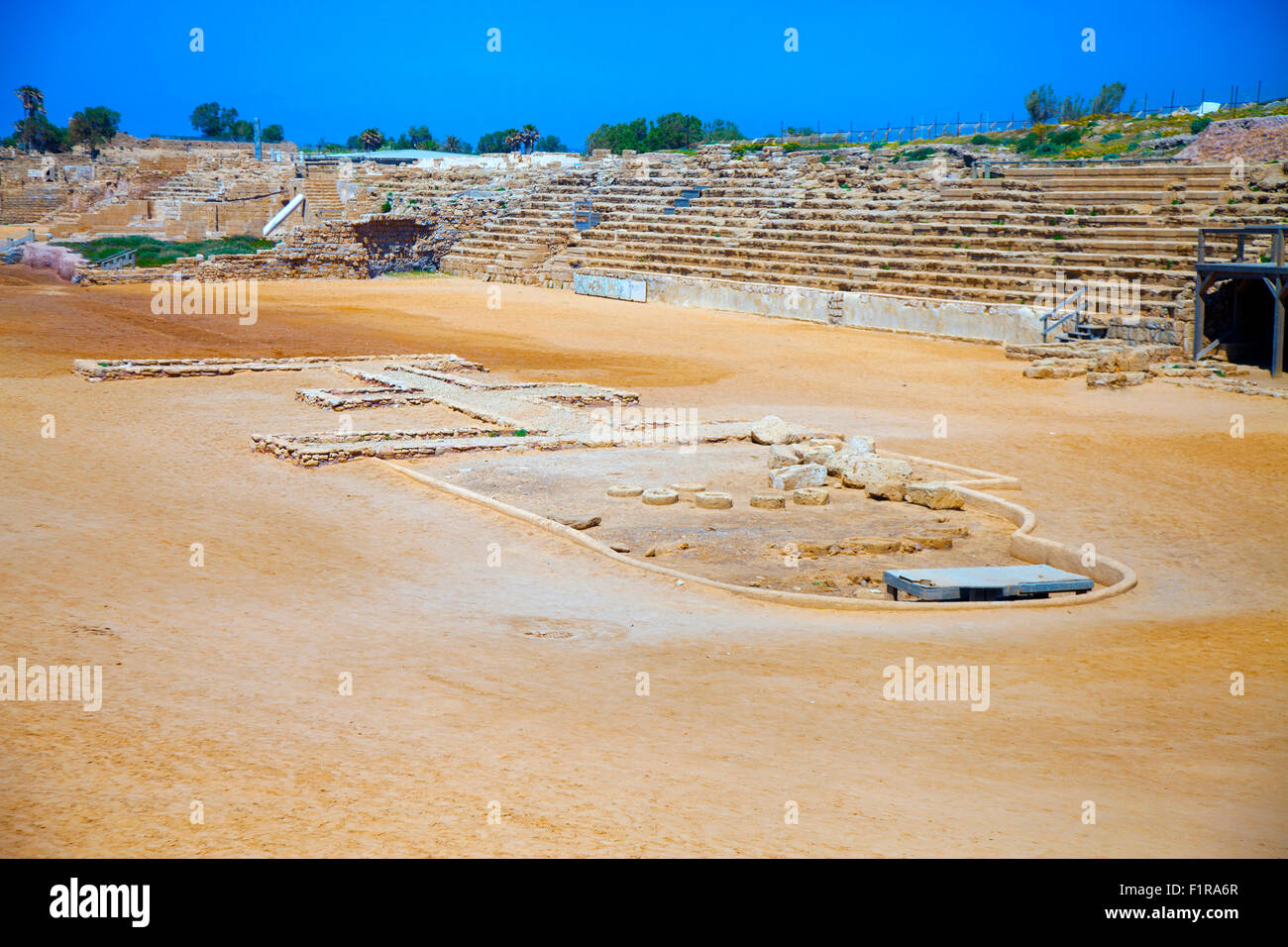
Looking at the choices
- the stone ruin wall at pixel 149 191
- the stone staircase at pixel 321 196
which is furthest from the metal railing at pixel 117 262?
the stone staircase at pixel 321 196

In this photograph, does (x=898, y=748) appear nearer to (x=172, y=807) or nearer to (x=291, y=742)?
(x=291, y=742)

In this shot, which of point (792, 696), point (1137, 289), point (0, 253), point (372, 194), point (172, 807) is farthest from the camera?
point (372, 194)

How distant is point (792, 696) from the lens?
6918 mm

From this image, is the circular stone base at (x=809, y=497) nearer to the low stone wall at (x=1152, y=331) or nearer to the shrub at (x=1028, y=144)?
the low stone wall at (x=1152, y=331)

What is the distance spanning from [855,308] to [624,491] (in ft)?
58.8

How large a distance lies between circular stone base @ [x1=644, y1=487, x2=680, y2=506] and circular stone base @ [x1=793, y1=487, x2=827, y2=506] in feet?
4.07

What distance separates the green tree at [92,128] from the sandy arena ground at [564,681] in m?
77.6

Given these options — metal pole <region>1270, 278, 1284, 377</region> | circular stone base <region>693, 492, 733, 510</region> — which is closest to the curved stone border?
circular stone base <region>693, 492, 733, 510</region>

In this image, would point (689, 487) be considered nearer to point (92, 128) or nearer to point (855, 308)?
point (855, 308)

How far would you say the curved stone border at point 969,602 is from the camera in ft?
29.3

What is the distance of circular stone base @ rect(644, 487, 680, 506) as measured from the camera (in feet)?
40.0

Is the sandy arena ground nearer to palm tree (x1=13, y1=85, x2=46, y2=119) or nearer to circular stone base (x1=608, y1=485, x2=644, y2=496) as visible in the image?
circular stone base (x1=608, y1=485, x2=644, y2=496)
